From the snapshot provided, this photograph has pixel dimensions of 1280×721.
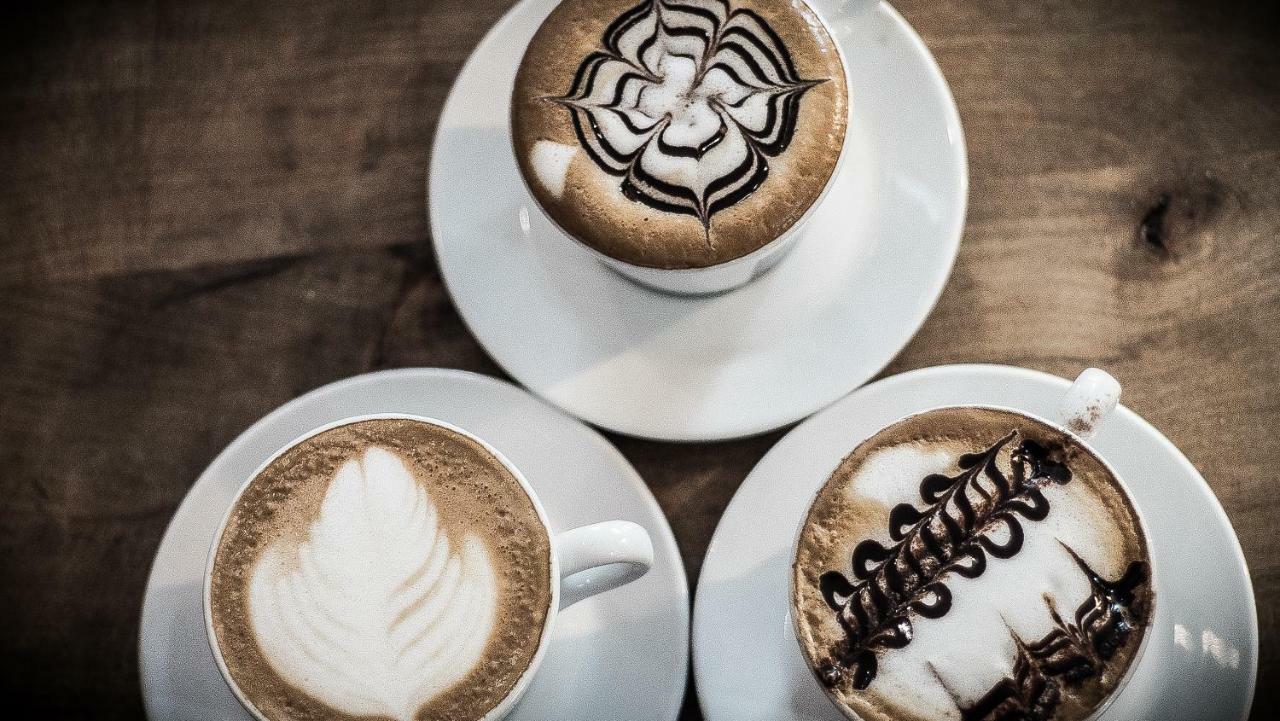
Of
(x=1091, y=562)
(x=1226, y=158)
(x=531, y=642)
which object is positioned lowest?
(x=531, y=642)

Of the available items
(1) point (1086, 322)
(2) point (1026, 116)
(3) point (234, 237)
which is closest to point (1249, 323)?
(1) point (1086, 322)

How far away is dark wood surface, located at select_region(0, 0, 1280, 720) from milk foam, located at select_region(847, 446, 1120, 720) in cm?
33

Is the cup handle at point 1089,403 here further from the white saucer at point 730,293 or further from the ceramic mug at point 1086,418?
the white saucer at point 730,293

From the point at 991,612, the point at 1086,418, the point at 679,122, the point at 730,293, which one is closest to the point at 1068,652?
the point at 991,612

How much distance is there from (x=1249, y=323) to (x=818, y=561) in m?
0.74

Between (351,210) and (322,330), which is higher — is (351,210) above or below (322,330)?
above

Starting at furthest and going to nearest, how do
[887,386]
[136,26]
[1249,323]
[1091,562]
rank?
[136,26]
[1249,323]
[887,386]
[1091,562]

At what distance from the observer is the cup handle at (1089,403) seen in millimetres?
1057

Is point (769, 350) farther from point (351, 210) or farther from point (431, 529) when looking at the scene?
point (351, 210)

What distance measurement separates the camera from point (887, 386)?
1.20m

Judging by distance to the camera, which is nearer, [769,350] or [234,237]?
[769,350]

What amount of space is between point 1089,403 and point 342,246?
3.26 feet

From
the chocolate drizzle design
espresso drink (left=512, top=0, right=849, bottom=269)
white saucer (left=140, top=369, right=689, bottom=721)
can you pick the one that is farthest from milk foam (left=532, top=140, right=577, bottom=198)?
the chocolate drizzle design

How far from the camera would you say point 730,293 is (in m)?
1.27
